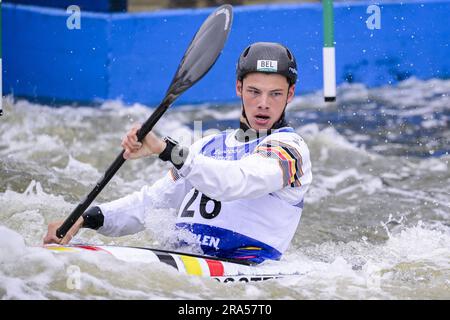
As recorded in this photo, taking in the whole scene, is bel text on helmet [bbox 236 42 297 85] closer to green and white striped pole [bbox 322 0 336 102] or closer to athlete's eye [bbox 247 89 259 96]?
athlete's eye [bbox 247 89 259 96]

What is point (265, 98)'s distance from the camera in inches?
217

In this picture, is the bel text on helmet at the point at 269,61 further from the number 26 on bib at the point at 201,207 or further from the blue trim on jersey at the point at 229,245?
the blue trim on jersey at the point at 229,245

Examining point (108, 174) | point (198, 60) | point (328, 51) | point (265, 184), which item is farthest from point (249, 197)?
point (328, 51)

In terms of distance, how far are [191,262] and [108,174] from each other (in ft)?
1.96

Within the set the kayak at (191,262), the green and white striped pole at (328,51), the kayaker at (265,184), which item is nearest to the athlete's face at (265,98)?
the kayaker at (265,184)

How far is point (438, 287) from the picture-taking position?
598cm

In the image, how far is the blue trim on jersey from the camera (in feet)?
18.0

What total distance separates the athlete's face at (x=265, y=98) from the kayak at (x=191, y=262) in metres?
0.74

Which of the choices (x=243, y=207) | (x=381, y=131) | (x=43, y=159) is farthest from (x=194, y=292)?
(x=381, y=131)

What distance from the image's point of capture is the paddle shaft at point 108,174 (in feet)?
16.3

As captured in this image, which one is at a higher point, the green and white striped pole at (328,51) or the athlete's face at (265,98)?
the green and white striped pole at (328,51)

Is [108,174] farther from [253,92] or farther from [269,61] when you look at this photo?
[269,61]

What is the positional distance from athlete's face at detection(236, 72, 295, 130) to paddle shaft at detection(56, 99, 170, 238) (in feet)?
1.62
